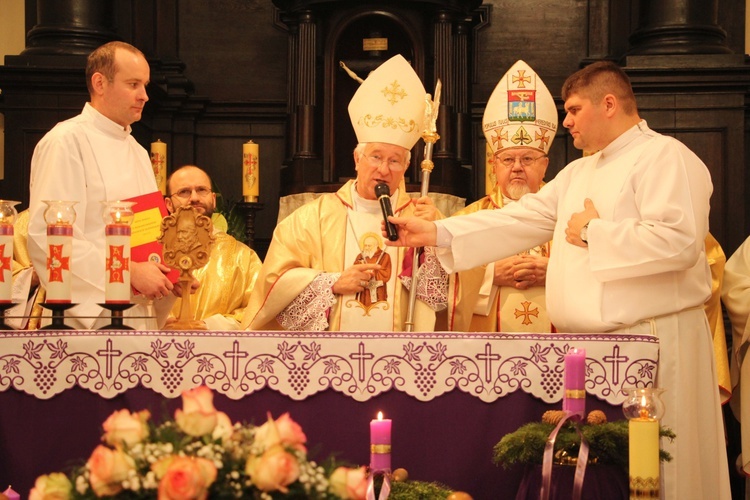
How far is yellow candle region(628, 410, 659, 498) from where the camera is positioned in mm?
2709

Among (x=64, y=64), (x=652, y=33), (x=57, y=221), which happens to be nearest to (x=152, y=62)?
(x=64, y=64)

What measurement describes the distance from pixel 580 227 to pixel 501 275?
1057 millimetres

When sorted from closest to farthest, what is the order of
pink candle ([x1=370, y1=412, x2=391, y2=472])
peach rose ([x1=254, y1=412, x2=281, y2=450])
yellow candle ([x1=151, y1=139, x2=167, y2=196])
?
peach rose ([x1=254, y1=412, x2=281, y2=450]) < pink candle ([x1=370, y1=412, x2=391, y2=472]) < yellow candle ([x1=151, y1=139, x2=167, y2=196])

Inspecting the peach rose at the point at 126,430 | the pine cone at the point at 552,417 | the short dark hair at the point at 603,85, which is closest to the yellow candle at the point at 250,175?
the short dark hair at the point at 603,85

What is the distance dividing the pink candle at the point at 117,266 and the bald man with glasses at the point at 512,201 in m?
1.42

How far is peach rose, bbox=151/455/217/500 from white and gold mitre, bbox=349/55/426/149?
10.4 ft

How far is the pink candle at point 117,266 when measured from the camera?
13.4 ft

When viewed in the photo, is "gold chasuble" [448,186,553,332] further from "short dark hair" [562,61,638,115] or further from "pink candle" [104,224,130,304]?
"pink candle" [104,224,130,304]

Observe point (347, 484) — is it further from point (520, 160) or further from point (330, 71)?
point (330, 71)

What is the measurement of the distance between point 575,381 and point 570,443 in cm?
26

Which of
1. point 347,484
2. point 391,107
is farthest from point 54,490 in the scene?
point 391,107

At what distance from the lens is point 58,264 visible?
407 cm

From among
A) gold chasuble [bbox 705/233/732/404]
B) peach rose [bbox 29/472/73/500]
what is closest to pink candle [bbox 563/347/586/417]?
peach rose [bbox 29/472/73/500]

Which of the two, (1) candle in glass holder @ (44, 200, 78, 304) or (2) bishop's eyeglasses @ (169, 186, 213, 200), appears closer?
(1) candle in glass holder @ (44, 200, 78, 304)
